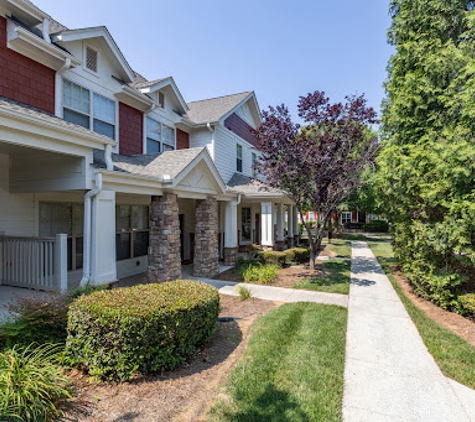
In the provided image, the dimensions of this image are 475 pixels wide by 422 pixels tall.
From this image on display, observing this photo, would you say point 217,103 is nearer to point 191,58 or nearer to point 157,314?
point 191,58

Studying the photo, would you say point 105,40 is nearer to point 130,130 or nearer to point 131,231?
point 130,130

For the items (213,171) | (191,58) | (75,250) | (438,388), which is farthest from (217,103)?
(438,388)

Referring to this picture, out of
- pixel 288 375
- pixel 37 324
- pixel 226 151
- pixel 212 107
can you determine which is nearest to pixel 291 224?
pixel 226 151

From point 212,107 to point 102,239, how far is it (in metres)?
10.1

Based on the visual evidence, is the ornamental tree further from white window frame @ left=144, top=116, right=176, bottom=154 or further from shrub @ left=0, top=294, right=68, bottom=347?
shrub @ left=0, top=294, right=68, bottom=347

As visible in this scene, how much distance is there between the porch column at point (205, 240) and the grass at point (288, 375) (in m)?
4.44

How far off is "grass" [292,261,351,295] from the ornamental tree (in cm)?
264

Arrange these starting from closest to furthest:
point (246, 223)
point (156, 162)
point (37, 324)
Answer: point (37, 324)
point (156, 162)
point (246, 223)

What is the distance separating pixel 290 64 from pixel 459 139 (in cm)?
727

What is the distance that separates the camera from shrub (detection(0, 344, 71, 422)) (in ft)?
8.33

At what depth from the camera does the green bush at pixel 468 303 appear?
5.75 m

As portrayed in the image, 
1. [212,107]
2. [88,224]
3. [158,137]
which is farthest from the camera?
[212,107]

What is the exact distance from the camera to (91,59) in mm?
8008

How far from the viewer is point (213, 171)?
369 inches
